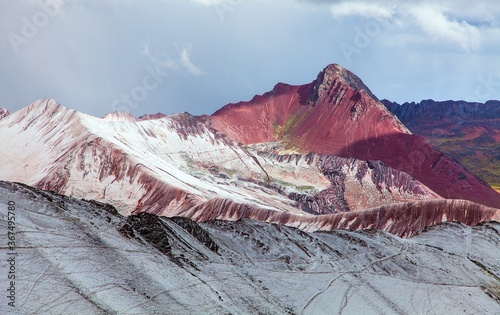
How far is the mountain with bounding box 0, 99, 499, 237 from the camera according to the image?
259 feet

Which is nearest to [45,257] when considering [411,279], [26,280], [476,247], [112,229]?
[26,280]

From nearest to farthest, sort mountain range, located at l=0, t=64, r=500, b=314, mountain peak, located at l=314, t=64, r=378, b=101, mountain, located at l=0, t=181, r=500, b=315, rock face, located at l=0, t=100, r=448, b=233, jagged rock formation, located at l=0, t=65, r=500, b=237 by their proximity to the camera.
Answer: mountain, located at l=0, t=181, r=500, b=315
mountain range, located at l=0, t=64, r=500, b=314
jagged rock formation, located at l=0, t=65, r=500, b=237
rock face, located at l=0, t=100, r=448, b=233
mountain peak, located at l=314, t=64, r=378, b=101

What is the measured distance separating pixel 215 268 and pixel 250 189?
3045 inches

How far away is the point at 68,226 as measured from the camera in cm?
3378

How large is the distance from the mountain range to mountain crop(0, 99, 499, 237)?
29cm

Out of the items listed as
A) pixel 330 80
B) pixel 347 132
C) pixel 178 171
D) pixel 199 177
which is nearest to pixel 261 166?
pixel 199 177

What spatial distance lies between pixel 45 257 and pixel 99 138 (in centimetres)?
7284

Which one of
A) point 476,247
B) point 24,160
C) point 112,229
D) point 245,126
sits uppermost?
point 245,126

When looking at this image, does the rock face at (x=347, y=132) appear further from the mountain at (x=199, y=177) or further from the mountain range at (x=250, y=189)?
the mountain at (x=199, y=177)

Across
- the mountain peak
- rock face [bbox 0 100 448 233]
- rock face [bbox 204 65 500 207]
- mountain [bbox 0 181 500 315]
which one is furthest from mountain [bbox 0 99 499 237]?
the mountain peak

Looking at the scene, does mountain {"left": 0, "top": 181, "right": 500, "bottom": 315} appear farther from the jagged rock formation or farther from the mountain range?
the jagged rock formation

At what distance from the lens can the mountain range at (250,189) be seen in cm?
3622

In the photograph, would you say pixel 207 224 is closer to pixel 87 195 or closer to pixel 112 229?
pixel 112 229

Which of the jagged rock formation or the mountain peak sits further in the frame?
the mountain peak
